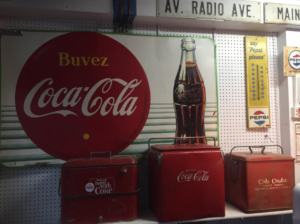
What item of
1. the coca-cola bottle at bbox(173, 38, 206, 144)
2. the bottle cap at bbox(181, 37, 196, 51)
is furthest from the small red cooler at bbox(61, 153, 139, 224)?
the bottle cap at bbox(181, 37, 196, 51)

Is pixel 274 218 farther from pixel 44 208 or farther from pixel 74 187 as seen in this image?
pixel 44 208

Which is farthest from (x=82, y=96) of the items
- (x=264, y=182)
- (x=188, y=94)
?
(x=264, y=182)

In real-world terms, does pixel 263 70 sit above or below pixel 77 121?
above

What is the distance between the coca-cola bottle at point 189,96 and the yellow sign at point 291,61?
861 millimetres

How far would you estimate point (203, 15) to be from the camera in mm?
2102

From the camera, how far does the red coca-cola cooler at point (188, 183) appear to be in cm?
168

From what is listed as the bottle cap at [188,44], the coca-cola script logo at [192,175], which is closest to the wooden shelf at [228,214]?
the coca-cola script logo at [192,175]

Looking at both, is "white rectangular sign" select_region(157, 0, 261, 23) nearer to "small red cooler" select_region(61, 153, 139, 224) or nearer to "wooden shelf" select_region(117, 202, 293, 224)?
"small red cooler" select_region(61, 153, 139, 224)

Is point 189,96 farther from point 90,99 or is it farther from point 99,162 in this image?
point 99,162

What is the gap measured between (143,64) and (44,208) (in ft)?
4.97

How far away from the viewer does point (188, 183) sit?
1.70m

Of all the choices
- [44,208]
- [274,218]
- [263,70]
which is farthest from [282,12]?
[44,208]

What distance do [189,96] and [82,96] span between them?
97 centimetres

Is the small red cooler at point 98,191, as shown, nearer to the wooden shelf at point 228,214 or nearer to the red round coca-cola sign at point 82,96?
the wooden shelf at point 228,214
